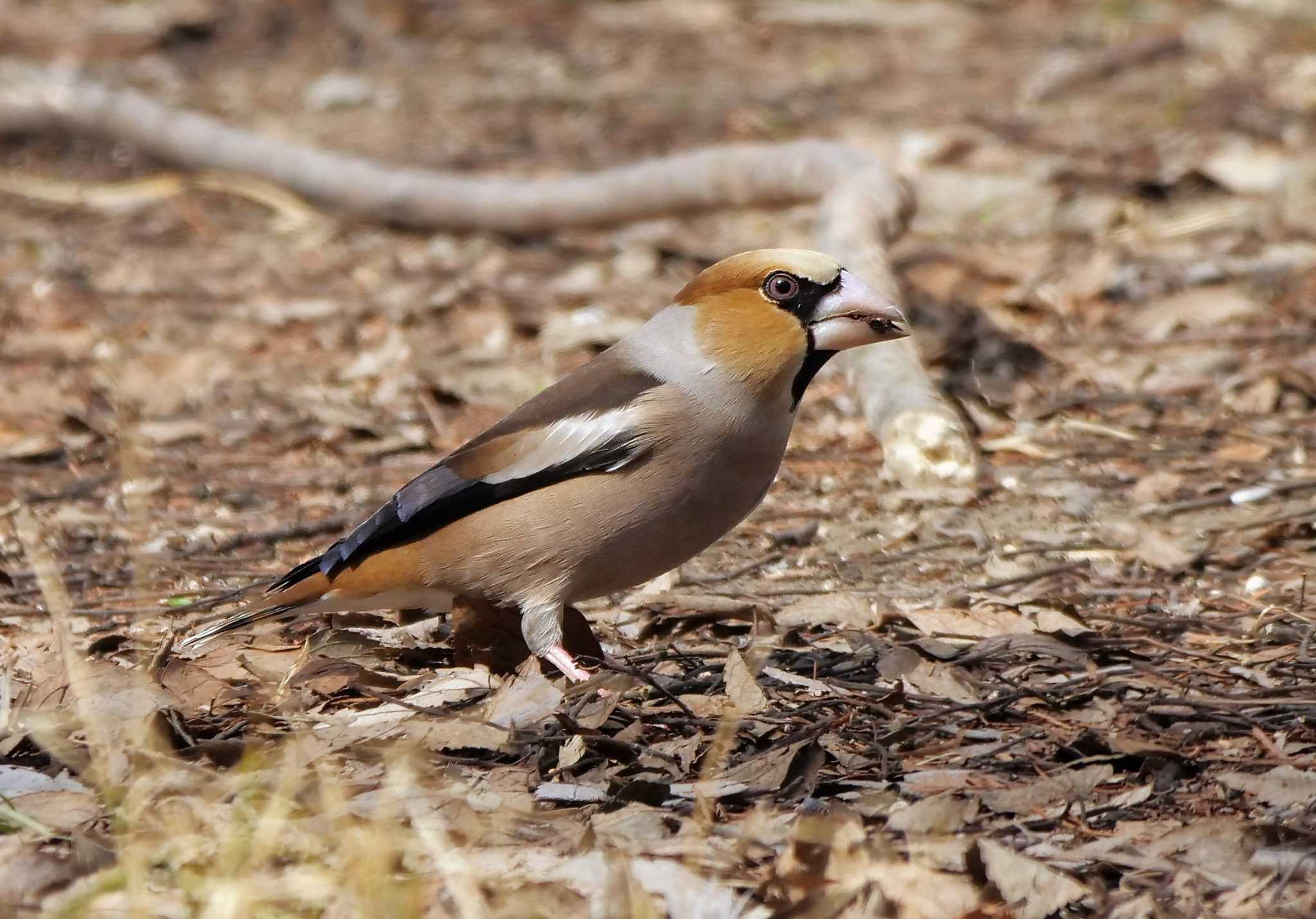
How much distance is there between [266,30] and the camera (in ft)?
37.4

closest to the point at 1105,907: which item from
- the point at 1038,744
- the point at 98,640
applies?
the point at 1038,744

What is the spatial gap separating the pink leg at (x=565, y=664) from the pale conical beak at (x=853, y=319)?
3.03 ft

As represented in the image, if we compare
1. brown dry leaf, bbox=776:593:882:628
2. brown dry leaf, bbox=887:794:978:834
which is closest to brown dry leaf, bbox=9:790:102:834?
brown dry leaf, bbox=887:794:978:834

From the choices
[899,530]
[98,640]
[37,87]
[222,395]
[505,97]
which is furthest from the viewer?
[505,97]

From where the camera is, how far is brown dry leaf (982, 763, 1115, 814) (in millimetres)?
3145

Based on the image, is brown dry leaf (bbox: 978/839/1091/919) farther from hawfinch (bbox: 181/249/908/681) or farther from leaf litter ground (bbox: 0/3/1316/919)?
hawfinch (bbox: 181/249/908/681)

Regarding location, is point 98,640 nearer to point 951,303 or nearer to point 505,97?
point 951,303

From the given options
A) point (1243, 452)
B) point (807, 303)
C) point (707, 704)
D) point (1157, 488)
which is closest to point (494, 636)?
point (707, 704)

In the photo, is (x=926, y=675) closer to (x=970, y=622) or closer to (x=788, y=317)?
(x=970, y=622)

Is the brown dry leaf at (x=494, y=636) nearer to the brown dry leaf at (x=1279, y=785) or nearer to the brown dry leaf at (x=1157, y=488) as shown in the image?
the brown dry leaf at (x=1279, y=785)

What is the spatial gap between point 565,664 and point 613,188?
13.8 feet

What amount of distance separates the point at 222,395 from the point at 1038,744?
396 centimetres

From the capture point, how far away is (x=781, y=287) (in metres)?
4.05

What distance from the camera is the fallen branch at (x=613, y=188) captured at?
543cm
